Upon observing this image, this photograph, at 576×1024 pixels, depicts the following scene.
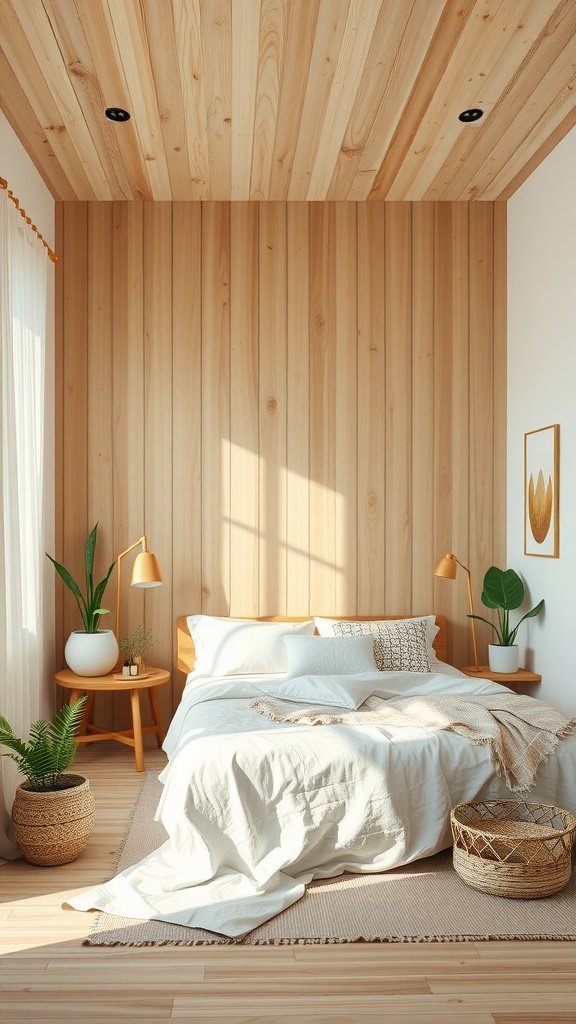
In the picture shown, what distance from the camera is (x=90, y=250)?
4.92 m

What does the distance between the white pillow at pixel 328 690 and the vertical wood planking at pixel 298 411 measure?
3.42 ft

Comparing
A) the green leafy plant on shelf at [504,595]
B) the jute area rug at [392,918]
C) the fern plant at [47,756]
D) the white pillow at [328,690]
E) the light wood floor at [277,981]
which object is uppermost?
the green leafy plant on shelf at [504,595]

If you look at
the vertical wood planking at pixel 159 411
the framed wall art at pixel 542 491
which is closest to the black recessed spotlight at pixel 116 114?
the vertical wood planking at pixel 159 411

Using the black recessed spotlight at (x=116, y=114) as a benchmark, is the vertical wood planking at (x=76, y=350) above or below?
below

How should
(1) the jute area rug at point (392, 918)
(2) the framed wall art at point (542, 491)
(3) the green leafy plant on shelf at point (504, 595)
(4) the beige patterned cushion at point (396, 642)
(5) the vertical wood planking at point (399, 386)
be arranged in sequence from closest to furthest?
1. (1) the jute area rug at point (392, 918)
2. (2) the framed wall art at point (542, 491)
3. (4) the beige patterned cushion at point (396, 642)
4. (3) the green leafy plant on shelf at point (504, 595)
5. (5) the vertical wood planking at point (399, 386)

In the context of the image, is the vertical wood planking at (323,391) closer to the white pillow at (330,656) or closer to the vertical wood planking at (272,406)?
the vertical wood planking at (272,406)

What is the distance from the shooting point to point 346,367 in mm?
4980

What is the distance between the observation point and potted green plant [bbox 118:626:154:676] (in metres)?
4.50

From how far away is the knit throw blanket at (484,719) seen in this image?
3.22 meters

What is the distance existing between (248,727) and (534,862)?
46.0 inches

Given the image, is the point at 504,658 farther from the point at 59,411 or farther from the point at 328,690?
the point at 59,411

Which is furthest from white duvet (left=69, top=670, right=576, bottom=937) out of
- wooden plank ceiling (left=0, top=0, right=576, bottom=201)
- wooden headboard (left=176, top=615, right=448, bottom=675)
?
wooden plank ceiling (left=0, top=0, right=576, bottom=201)

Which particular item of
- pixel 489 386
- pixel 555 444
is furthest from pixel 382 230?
pixel 555 444

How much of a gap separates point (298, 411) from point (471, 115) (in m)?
1.83
